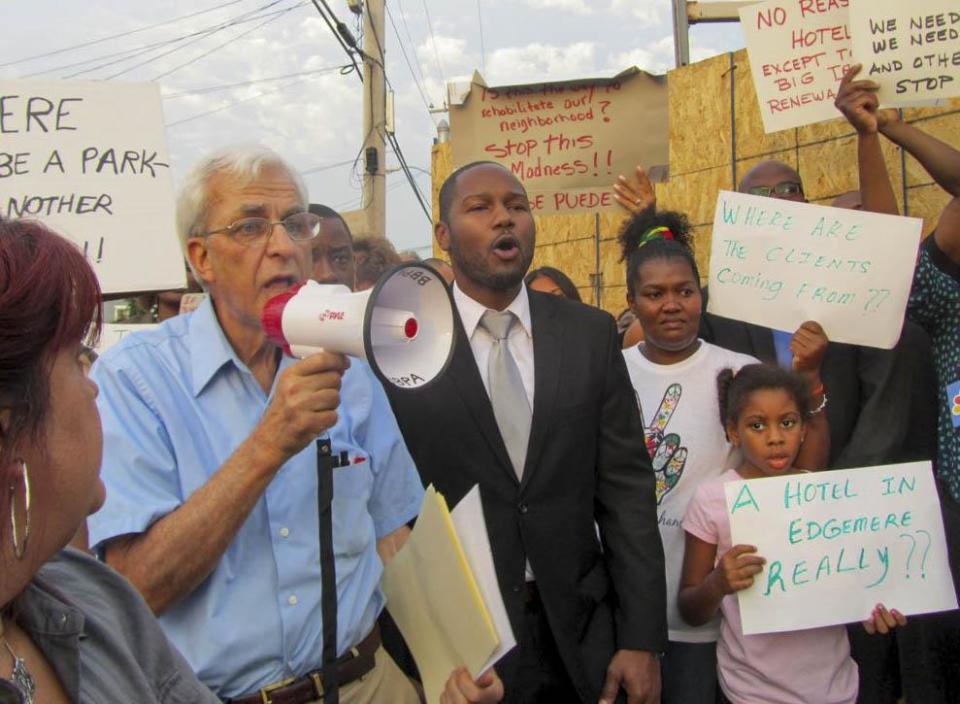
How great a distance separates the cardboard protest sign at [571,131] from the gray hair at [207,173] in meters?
2.67

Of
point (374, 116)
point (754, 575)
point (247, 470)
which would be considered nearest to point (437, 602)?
point (247, 470)

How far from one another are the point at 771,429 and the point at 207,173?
72.5 inches

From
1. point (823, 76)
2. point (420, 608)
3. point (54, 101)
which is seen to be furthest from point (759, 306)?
point (54, 101)

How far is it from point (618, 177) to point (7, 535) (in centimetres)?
393

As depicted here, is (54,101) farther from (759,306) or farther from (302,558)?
(759,306)

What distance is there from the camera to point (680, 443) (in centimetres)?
285

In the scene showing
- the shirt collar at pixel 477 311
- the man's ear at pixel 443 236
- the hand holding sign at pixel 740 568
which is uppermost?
the man's ear at pixel 443 236

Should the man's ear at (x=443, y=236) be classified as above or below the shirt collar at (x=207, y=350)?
above

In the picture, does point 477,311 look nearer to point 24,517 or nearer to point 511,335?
point 511,335

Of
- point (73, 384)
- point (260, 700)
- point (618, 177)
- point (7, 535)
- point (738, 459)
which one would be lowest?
point (260, 700)

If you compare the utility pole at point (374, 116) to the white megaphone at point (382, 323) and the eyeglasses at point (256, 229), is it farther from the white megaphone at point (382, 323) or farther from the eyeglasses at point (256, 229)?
the white megaphone at point (382, 323)

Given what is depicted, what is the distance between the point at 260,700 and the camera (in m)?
1.66

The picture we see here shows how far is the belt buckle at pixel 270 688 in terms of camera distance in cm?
166

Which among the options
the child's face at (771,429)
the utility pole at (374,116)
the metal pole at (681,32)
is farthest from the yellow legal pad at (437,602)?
the utility pole at (374,116)
